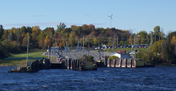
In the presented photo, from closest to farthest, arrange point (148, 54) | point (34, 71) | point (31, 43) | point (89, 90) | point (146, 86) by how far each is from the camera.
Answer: point (89, 90) < point (146, 86) < point (34, 71) < point (148, 54) < point (31, 43)

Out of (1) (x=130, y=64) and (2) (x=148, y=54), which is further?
(2) (x=148, y=54)

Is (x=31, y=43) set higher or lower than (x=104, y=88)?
higher

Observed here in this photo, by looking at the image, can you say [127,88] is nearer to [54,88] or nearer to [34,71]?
[54,88]

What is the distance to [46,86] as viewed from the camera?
45.5 meters

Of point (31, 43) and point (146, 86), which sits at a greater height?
point (31, 43)

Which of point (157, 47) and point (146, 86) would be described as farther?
point (157, 47)

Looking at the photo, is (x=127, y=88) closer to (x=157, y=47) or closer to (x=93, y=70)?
(x=93, y=70)

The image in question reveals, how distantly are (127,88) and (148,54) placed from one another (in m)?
55.6

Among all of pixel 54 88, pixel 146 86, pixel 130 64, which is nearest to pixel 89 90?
pixel 54 88

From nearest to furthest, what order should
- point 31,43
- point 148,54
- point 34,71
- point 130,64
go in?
point 34,71, point 130,64, point 148,54, point 31,43

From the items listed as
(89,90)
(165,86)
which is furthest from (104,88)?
(165,86)

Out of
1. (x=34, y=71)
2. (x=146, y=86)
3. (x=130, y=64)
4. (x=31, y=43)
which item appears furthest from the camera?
(x=31, y=43)

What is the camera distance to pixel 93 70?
75.1m

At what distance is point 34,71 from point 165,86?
1442 inches
